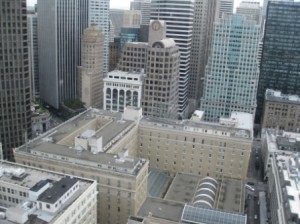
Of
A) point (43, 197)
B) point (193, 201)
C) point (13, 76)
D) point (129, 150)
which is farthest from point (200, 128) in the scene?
point (43, 197)

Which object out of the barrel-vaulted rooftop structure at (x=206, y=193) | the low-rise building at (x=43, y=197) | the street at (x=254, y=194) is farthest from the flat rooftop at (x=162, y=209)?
the street at (x=254, y=194)

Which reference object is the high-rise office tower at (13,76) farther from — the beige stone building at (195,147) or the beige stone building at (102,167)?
the beige stone building at (195,147)

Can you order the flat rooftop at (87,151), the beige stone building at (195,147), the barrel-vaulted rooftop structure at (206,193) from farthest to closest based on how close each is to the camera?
the beige stone building at (195,147) < the barrel-vaulted rooftop structure at (206,193) < the flat rooftop at (87,151)

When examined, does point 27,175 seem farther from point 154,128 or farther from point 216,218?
point 154,128

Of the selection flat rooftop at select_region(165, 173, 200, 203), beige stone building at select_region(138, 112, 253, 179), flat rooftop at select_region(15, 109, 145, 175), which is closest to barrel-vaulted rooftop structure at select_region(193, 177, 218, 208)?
flat rooftop at select_region(165, 173, 200, 203)

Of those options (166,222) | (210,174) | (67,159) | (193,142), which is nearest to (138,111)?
(193,142)
